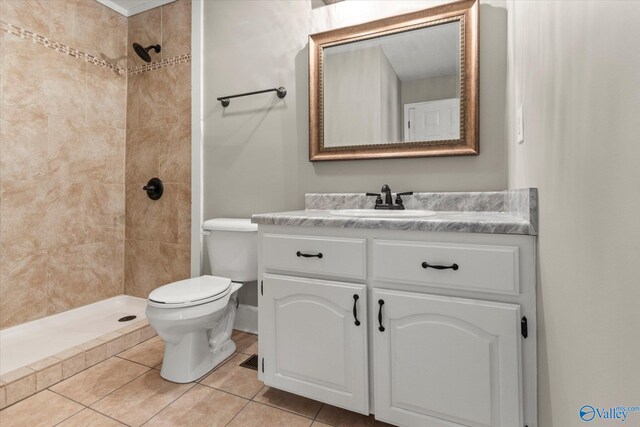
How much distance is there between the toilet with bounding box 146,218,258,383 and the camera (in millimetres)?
1491

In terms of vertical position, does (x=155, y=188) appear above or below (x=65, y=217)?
above

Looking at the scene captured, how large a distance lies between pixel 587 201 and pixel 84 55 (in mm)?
3079

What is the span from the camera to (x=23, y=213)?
204 centimetres

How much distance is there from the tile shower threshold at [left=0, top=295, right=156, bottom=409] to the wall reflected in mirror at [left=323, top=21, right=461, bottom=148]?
5.68 ft

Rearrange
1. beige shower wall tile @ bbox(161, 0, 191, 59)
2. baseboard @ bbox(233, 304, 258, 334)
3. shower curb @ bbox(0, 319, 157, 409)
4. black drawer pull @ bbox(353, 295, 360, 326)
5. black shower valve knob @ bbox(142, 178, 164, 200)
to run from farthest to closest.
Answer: black shower valve knob @ bbox(142, 178, 164, 200) → beige shower wall tile @ bbox(161, 0, 191, 59) → baseboard @ bbox(233, 304, 258, 334) → shower curb @ bbox(0, 319, 157, 409) → black drawer pull @ bbox(353, 295, 360, 326)

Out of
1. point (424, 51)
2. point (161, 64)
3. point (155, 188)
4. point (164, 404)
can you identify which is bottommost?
point (164, 404)

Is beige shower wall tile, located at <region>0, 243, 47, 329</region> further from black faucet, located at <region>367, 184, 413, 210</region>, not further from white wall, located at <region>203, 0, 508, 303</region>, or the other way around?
black faucet, located at <region>367, 184, 413, 210</region>

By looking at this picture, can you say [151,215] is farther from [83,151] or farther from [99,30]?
[99,30]

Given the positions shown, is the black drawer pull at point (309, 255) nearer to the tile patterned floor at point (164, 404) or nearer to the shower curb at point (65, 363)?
the tile patterned floor at point (164, 404)

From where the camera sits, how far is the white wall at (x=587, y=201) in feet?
1.35

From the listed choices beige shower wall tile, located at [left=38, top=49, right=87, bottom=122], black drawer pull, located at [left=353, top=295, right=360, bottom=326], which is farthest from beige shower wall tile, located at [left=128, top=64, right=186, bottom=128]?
black drawer pull, located at [left=353, top=295, right=360, bottom=326]

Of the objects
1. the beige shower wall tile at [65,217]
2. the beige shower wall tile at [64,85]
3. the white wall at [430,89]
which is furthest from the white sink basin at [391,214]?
the beige shower wall tile at [64,85]

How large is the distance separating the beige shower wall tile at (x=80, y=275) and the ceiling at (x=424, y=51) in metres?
2.49

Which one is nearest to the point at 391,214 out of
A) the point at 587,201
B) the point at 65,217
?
the point at 587,201
